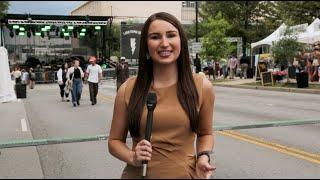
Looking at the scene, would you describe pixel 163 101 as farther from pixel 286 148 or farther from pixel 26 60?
pixel 26 60

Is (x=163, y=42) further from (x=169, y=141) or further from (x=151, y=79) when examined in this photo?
(x=169, y=141)

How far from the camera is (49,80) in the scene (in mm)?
49375

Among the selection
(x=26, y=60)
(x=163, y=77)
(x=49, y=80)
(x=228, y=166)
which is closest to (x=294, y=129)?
(x=228, y=166)

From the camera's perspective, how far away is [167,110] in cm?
295

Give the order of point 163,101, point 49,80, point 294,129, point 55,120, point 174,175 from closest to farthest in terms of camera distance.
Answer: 1. point 174,175
2. point 163,101
3. point 294,129
4. point 55,120
5. point 49,80

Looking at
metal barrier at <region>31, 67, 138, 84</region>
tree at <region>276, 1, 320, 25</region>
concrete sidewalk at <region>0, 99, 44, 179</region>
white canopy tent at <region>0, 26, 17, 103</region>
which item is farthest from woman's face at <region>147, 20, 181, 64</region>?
metal barrier at <region>31, 67, 138, 84</region>

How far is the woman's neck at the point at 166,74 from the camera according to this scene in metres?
3.08

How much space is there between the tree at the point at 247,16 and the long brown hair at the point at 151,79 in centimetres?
5170

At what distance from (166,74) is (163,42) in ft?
0.61

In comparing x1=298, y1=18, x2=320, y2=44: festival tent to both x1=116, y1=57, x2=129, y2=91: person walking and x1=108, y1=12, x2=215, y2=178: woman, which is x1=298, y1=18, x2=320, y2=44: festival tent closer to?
x1=116, y1=57, x2=129, y2=91: person walking

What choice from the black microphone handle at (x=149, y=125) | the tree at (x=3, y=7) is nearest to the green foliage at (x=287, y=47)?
the tree at (x=3, y=7)

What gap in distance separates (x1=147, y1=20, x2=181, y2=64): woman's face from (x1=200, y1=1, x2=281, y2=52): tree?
2038 inches

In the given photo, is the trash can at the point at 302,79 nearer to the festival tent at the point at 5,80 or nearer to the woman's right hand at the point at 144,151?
the festival tent at the point at 5,80

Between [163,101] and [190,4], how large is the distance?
160546mm
